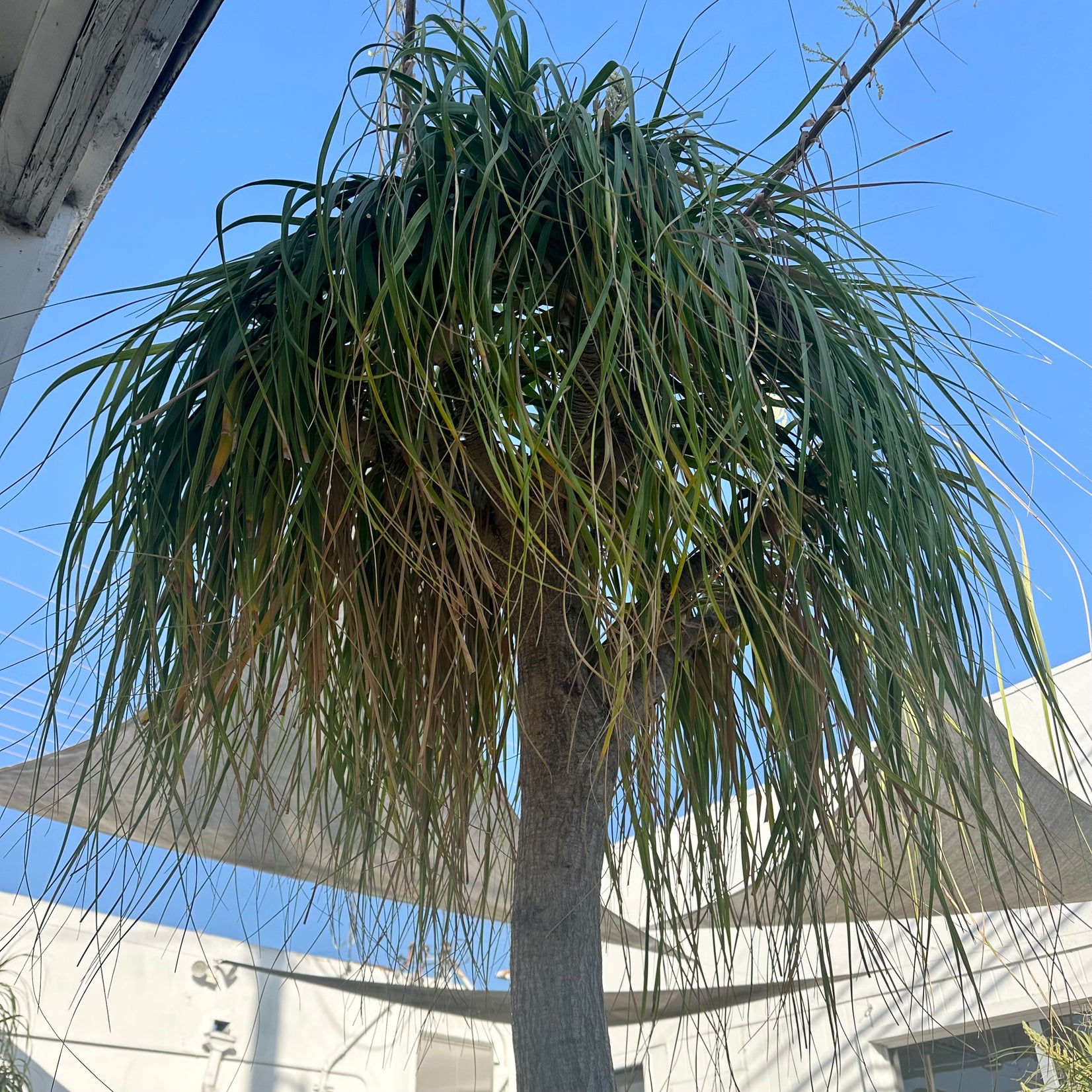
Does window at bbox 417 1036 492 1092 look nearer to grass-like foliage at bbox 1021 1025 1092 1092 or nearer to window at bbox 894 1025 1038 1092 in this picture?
window at bbox 894 1025 1038 1092

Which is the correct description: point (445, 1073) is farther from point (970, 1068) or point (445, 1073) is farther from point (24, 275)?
point (24, 275)

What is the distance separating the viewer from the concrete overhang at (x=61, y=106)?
0.74 m

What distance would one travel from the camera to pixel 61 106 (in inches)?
30.9

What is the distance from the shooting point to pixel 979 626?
75cm

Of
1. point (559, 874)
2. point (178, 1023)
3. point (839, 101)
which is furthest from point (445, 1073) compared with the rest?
point (839, 101)

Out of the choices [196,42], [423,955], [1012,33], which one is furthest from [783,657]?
[1012,33]

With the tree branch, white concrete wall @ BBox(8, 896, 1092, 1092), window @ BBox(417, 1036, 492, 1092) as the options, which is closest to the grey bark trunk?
the tree branch

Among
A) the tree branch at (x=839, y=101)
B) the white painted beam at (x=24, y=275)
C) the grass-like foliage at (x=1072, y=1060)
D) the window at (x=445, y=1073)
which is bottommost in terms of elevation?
the grass-like foliage at (x=1072, y=1060)

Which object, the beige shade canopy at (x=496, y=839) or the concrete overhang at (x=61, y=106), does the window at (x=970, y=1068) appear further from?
the concrete overhang at (x=61, y=106)

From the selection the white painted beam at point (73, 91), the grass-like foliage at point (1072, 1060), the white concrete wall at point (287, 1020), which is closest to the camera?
the white painted beam at point (73, 91)

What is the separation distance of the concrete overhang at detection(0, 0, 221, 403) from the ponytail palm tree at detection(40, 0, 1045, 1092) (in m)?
0.18

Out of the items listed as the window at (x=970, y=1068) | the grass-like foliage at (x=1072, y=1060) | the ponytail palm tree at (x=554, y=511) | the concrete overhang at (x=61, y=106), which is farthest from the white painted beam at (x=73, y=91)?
the window at (x=970, y=1068)

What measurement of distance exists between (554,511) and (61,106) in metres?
0.52

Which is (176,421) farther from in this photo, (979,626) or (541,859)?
(979,626)
